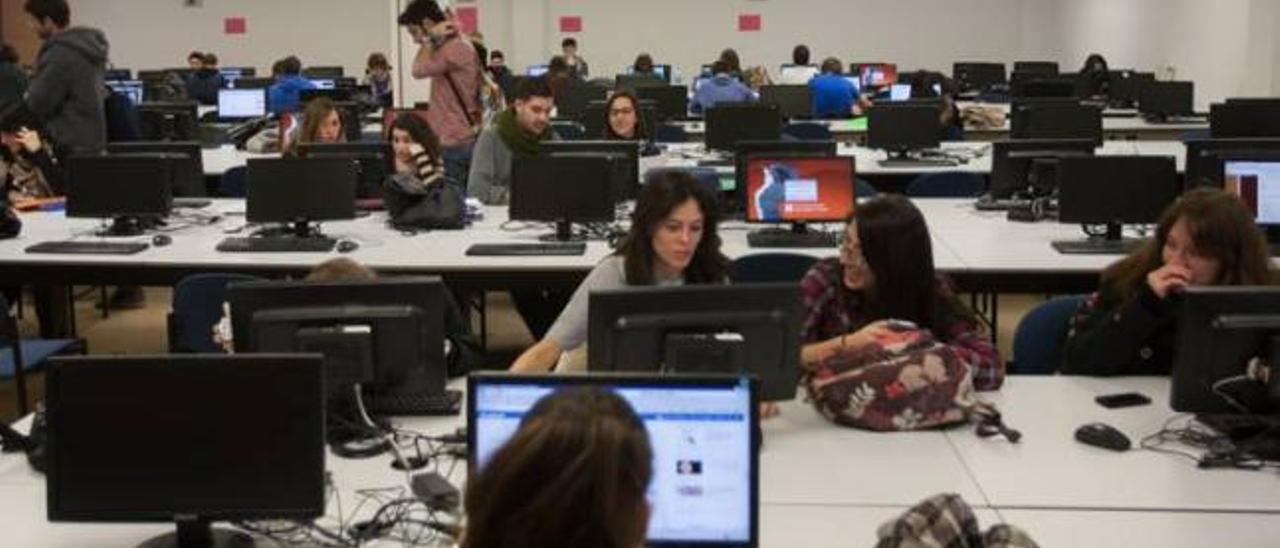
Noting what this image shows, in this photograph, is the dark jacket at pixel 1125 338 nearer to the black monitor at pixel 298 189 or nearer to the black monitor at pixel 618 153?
the black monitor at pixel 618 153

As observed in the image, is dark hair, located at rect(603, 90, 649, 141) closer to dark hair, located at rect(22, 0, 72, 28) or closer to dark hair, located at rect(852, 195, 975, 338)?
dark hair, located at rect(22, 0, 72, 28)

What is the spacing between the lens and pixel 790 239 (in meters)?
5.62

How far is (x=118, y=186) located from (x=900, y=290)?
370cm

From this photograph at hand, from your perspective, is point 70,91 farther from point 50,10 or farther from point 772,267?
point 772,267

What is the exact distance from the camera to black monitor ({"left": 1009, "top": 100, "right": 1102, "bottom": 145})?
8156mm

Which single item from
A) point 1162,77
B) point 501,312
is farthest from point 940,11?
point 501,312

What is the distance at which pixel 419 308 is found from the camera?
3.02 m

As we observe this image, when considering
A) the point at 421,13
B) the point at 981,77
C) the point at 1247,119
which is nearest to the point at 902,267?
the point at 421,13

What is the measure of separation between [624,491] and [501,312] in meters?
6.08

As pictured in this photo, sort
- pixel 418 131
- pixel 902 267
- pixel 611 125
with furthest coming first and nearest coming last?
pixel 611 125 < pixel 418 131 < pixel 902 267

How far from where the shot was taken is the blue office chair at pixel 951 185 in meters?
6.96

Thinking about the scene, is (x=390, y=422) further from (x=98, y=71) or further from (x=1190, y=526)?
(x=98, y=71)

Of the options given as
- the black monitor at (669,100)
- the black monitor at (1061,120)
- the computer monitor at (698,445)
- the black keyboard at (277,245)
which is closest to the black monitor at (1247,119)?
the black monitor at (1061,120)

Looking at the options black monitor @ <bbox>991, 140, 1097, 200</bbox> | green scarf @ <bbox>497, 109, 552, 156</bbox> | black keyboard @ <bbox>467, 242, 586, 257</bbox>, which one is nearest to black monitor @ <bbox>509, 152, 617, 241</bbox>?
black keyboard @ <bbox>467, 242, 586, 257</bbox>
